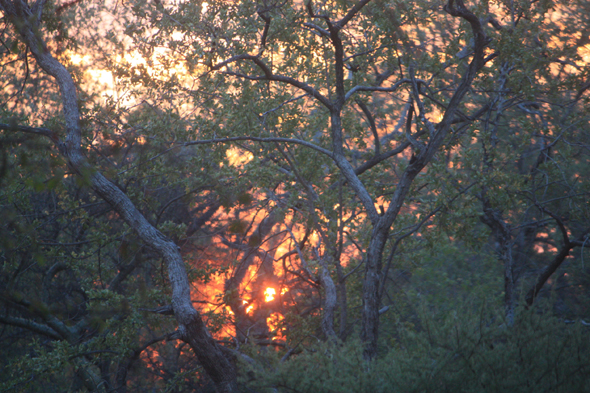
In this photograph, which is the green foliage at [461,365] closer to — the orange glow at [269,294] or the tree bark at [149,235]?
the tree bark at [149,235]

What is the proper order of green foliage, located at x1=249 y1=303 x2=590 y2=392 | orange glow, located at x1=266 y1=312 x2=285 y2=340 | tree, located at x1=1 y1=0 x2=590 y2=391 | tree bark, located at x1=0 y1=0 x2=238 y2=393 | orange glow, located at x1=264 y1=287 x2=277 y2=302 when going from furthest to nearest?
1. orange glow, located at x1=264 y1=287 x2=277 y2=302
2. orange glow, located at x1=266 y1=312 x2=285 y2=340
3. tree, located at x1=1 y1=0 x2=590 y2=391
4. tree bark, located at x1=0 y1=0 x2=238 y2=393
5. green foliage, located at x1=249 y1=303 x2=590 y2=392

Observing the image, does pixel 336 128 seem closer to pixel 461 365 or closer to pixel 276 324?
pixel 461 365

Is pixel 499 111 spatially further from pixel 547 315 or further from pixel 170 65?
pixel 170 65

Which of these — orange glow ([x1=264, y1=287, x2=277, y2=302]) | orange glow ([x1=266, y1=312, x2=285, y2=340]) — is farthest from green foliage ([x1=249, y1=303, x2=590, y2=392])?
orange glow ([x1=264, y1=287, x2=277, y2=302])

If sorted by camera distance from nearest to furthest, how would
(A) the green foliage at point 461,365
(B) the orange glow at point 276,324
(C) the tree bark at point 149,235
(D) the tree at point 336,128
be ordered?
(A) the green foliage at point 461,365 → (C) the tree bark at point 149,235 → (D) the tree at point 336,128 → (B) the orange glow at point 276,324

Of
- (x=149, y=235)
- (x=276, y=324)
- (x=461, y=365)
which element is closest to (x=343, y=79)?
(x=149, y=235)

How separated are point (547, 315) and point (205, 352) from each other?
3.94 meters

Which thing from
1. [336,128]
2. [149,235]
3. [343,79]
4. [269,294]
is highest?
[343,79]

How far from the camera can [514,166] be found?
11328 mm

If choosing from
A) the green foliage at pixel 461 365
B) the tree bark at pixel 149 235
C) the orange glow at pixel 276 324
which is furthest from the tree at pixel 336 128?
the green foliage at pixel 461 365

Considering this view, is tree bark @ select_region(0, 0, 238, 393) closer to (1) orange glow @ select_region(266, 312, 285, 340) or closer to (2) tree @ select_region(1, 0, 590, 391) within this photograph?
(2) tree @ select_region(1, 0, 590, 391)

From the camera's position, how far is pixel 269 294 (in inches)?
357

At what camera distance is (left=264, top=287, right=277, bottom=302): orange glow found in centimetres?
905

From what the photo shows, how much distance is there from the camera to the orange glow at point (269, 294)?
9055 mm
